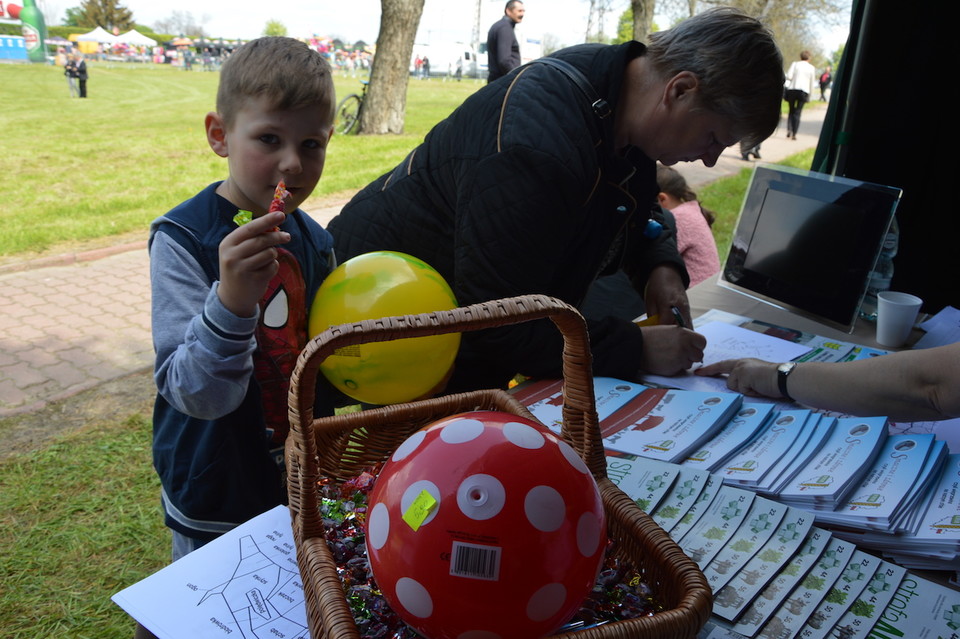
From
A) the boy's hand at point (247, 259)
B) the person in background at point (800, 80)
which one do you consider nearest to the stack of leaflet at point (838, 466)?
the boy's hand at point (247, 259)

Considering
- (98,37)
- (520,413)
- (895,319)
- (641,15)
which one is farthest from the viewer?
(98,37)

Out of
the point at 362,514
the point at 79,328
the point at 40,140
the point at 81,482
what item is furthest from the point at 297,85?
the point at 40,140

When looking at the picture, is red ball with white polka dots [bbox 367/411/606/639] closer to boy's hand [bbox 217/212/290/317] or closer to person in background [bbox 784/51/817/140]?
boy's hand [bbox 217/212/290/317]

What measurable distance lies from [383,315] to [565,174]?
0.54m

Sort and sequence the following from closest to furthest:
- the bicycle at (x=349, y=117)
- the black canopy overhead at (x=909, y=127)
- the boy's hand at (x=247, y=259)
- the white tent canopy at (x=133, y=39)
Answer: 1. the boy's hand at (x=247, y=259)
2. the black canopy overhead at (x=909, y=127)
3. the bicycle at (x=349, y=117)
4. the white tent canopy at (x=133, y=39)

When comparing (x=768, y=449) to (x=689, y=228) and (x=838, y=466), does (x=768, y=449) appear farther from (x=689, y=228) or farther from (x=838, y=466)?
(x=689, y=228)

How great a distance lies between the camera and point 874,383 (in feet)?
4.70

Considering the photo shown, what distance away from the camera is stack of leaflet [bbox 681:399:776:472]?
1334mm

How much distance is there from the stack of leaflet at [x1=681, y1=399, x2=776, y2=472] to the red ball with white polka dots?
58 centimetres

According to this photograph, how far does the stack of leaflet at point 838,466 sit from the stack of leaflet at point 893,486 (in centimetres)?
2

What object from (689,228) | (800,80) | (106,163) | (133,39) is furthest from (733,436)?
(133,39)

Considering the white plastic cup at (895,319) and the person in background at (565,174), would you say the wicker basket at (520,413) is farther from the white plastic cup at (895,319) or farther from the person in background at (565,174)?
the white plastic cup at (895,319)

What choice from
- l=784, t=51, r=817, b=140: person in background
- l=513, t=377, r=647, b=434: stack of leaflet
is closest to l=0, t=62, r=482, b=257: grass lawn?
l=513, t=377, r=647, b=434: stack of leaflet

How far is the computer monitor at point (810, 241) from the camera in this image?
6.88ft
